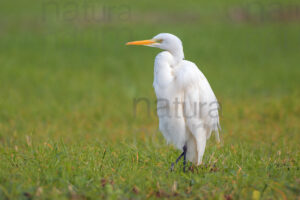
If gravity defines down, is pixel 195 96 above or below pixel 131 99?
above

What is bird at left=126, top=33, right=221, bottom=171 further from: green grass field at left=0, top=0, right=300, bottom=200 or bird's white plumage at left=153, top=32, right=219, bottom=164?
green grass field at left=0, top=0, right=300, bottom=200

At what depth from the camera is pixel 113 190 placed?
301cm

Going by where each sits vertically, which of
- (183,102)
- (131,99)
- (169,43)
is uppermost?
(169,43)

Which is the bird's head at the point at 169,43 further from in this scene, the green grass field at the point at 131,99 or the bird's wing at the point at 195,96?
the green grass field at the point at 131,99

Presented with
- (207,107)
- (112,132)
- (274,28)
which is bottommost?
(112,132)

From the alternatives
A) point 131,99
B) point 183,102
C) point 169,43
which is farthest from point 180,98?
point 131,99

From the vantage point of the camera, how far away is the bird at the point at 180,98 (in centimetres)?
346

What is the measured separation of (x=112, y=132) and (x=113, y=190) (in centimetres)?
372

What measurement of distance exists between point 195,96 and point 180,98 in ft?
0.47

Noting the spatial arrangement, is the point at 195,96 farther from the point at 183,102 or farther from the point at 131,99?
the point at 131,99

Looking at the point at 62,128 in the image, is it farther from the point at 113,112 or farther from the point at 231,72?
the point at 231,72

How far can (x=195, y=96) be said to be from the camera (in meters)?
3.54

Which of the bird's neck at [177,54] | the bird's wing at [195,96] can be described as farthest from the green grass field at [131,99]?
the bird's neck at [177,54]

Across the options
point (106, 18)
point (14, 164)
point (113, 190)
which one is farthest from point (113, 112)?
point (106, 18)
